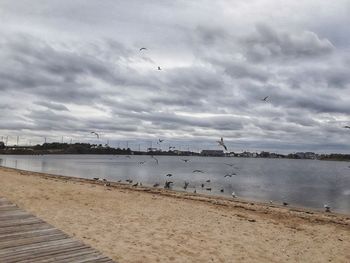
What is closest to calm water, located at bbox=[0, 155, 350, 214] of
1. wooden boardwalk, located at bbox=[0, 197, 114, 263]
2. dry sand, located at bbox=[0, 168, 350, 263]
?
dry sand, located at bbox=[0, 168, 350, 263]

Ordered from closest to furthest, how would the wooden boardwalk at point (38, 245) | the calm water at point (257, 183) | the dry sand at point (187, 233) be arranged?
1. the wooden boardwalk at point (38, 245)
2. the dry sand at point (187, 233)
3. the calm water at point (257, 183)

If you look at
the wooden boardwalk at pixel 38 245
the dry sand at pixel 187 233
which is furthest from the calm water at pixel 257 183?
the wooden boardwalk at pixel 38 245

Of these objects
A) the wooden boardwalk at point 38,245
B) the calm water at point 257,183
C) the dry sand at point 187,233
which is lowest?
the calm water at point 257,183

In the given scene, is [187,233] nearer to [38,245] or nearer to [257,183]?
[38,245]

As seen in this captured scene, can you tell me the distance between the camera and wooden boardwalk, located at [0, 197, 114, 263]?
6559 millimetres

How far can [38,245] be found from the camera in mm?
7289

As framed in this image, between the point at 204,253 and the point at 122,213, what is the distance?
7.74m

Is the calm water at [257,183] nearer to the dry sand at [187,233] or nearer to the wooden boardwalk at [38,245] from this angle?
the dry sand at [187,233]

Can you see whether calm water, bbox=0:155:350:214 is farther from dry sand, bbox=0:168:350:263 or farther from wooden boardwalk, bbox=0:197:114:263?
wooden boardwalk, bbox=0:197:114:263

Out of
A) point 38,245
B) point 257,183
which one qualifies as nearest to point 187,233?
point 38,245

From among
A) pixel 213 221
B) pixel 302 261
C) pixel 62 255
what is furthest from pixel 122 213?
pixel 62 255

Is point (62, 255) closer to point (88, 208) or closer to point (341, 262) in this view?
point (341, 262)

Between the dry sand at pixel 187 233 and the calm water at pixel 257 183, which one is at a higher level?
the dry sand at pixel 187 233

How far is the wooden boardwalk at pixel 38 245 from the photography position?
21.5 feet
